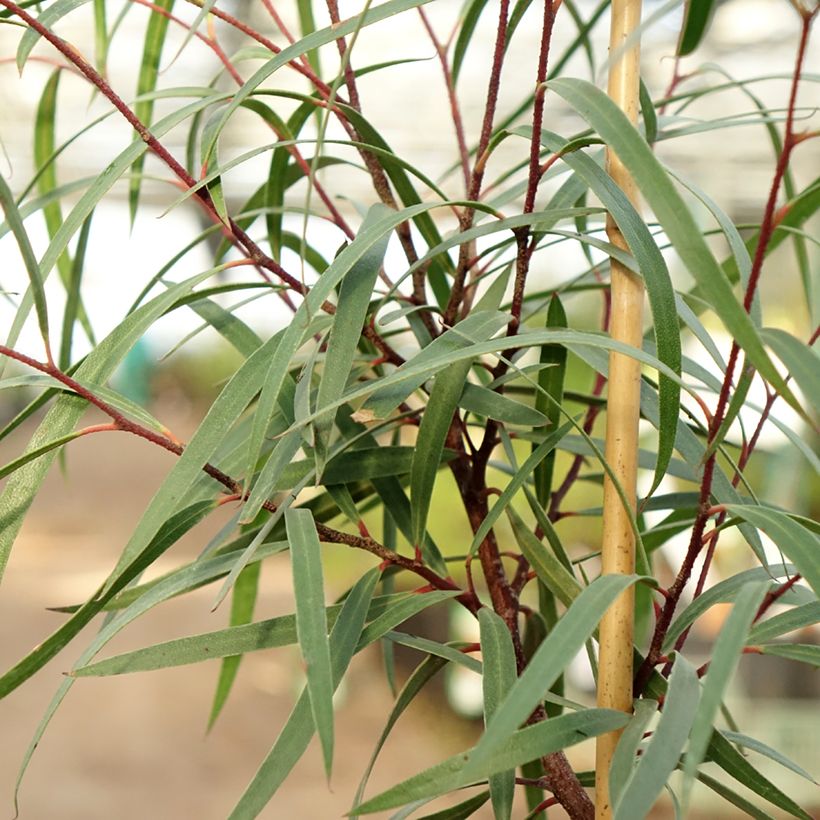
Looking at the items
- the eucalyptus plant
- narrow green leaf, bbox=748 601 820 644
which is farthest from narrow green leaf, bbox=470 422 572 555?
narrow green leaf, bbox=748 601 820 644

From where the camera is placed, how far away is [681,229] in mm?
260

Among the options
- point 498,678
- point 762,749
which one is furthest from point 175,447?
point 762,749

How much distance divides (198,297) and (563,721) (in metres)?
0.23

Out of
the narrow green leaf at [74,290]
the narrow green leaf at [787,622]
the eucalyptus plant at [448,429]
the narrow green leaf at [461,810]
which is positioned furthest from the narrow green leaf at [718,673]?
the narrow green leaf at [74,290]

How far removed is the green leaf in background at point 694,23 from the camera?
45 centimetres

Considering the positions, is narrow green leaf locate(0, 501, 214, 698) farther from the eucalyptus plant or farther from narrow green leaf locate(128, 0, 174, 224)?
narrow green leaf locate(128, 0, 174, 224)

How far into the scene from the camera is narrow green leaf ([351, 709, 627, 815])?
12.0 inches

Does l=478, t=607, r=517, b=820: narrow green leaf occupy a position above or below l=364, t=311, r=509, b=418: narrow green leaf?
below

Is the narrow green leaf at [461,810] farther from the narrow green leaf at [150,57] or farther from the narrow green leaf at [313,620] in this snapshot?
the narrow green leaf at [150,57]

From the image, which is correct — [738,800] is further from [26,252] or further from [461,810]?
[26,252]

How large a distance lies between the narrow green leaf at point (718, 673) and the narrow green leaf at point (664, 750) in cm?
1

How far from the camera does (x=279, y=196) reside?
1.74ft

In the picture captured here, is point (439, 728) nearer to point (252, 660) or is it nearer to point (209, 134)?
point (252, 660)

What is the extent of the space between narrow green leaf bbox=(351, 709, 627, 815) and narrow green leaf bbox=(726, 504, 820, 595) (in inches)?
3.5
